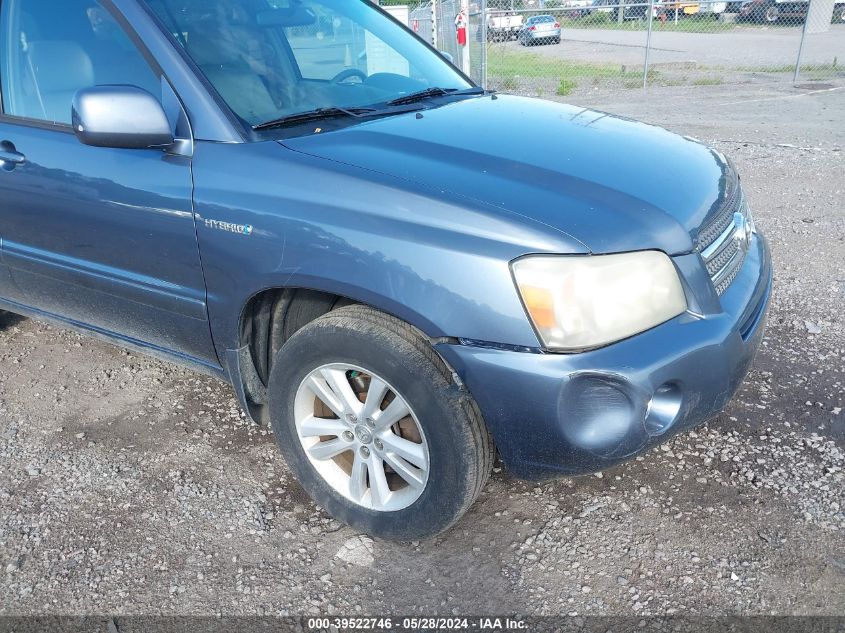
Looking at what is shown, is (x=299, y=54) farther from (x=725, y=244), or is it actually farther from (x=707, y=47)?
(x=707, y=47)

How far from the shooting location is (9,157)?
284 centimetres

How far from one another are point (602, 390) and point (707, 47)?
20838 mm

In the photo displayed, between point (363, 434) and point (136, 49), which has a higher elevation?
point (136, 49)

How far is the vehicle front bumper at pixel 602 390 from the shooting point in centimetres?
194

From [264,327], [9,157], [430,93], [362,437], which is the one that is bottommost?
[362,437]

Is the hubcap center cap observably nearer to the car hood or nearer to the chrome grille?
the car hood

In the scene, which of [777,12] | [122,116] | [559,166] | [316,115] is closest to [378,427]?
[559,166]

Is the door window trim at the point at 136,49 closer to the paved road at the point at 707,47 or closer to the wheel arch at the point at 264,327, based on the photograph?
the wheel arch at the point at 264,327

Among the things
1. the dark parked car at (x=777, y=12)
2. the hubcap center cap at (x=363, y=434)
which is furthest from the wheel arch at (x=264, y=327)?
the dark parked car at (x=777, y=12)

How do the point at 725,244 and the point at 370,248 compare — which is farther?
the point at 725,244

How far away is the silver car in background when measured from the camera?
768 inches

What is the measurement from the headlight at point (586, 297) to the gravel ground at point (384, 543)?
0.83m

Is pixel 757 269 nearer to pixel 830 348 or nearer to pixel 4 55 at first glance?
pixel 830 348

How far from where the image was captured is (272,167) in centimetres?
225
